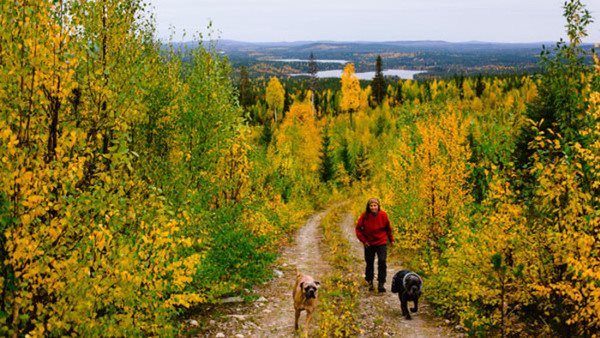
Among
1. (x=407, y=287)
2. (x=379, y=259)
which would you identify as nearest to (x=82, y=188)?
(x=407, y=287)

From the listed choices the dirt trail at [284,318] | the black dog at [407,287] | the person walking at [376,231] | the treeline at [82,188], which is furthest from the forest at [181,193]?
the person walking at [376,231]

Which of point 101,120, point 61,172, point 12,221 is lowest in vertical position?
point 12,221

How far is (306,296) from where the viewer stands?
832 cm

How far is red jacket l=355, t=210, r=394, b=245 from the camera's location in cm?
1045

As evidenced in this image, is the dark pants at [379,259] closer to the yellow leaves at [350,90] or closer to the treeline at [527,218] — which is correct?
the treeline at [527,218]

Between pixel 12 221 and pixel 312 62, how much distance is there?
62.6 meters

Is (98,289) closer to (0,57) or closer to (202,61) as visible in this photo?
(0,57)

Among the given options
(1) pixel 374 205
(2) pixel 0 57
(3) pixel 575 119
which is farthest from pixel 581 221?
(2) pixel 0 57

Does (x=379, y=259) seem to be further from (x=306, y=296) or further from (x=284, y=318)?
(x=306, y=296)

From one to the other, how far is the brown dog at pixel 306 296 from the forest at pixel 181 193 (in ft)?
6.34

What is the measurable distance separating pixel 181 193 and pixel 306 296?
3.43 metres

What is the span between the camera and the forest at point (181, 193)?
4445mm

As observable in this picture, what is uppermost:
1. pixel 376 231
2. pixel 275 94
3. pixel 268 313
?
pixel 275 94

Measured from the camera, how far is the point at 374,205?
10.4 meters
